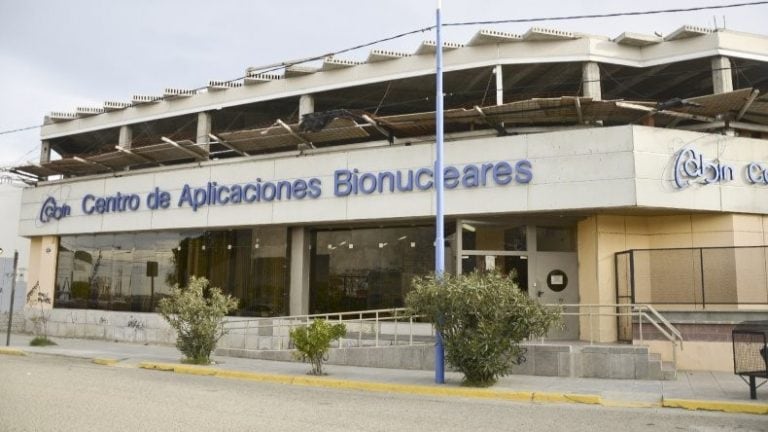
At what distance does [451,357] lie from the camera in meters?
13.1

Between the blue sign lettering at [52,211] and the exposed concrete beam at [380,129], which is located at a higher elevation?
the exposed concrete beam at [380,129]

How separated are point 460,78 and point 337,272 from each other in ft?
26.9

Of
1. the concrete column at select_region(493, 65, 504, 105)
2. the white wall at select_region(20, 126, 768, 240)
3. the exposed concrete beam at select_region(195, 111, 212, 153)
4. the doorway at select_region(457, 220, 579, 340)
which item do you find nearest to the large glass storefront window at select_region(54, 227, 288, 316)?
the white wall at select_region(20, 126, 768, 240)

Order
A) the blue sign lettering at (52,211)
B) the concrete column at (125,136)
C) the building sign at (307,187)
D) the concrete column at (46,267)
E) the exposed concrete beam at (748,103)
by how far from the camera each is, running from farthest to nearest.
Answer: the concrete column at (46,267), the concrete column at (125,136), the blue sign lettering at (52,211), the building sign at (307,187), the exposed concrete beam at (748,103)

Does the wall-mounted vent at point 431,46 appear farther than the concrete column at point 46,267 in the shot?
No

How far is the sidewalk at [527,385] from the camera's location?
11.2 metres

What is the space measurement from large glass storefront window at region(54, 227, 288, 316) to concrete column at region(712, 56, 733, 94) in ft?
49.7

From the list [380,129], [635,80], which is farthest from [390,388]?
[635,80]

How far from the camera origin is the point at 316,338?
1487cm

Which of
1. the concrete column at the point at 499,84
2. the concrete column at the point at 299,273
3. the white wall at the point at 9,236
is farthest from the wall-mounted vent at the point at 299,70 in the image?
the white wall at the point at 9,236

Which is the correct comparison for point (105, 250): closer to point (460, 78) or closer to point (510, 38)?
point (460, 78)

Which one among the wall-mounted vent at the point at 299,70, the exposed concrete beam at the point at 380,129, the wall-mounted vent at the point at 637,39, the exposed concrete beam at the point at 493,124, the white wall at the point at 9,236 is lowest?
the white wall at the point at 9,236

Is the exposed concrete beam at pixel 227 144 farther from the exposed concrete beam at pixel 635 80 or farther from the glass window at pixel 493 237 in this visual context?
the exposed concrete beam at pixel 635 80

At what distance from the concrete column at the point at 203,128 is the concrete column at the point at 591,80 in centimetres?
1477
